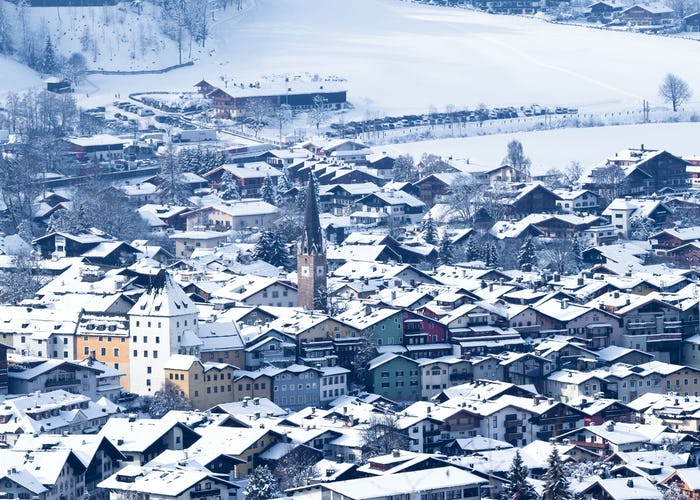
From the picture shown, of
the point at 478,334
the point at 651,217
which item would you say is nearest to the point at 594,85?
the point at 651,217

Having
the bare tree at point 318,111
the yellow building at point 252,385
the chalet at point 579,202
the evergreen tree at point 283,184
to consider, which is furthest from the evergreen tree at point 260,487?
the bare tree at point 318,111

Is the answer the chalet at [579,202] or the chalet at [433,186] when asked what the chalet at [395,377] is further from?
the chalet at [433,186]

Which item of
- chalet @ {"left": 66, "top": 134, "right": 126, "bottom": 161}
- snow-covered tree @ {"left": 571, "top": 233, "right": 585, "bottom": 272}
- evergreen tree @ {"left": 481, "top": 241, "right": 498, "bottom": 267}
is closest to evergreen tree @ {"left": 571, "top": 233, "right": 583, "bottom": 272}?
snow-covered tree @ {"left": 571, "top": 233, "right": 585, "bottom": 272}

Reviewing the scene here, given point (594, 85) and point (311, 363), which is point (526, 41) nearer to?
point (594, 85)

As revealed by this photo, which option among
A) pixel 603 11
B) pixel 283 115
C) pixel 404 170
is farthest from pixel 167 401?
pixel 603 11

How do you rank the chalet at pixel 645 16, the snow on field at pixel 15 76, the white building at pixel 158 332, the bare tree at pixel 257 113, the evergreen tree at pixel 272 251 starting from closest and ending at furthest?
the white building at pixel 158 332 < the evergreen tree at pixel 272 251 < the bare tree at pixel 257 113 < the snow on field at pixel 15 76 < the chalet at pixel 645 16

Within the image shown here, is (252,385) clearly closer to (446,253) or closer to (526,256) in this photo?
(446,253)
